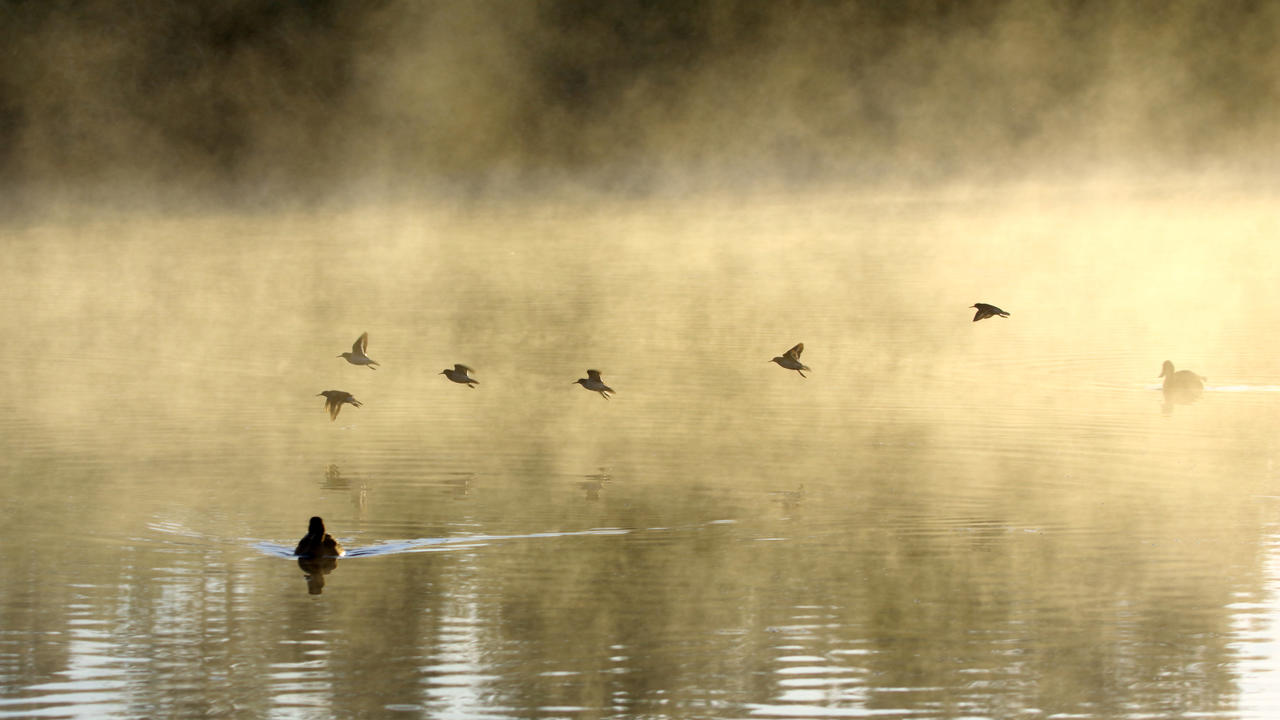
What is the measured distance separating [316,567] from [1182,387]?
1267 cm

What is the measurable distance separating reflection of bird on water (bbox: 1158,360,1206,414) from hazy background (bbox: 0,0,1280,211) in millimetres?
48353

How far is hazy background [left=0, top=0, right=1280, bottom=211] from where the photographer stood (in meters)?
77.9

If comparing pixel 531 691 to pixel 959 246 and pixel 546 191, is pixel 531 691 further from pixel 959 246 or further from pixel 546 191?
pixel 546 191

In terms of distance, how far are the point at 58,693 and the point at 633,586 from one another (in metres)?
4.11

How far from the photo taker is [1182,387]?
2509 centimetres

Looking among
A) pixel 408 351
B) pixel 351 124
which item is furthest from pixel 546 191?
pixel 408 351

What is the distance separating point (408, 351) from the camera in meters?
30.1

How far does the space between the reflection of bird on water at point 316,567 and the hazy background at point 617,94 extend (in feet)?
184

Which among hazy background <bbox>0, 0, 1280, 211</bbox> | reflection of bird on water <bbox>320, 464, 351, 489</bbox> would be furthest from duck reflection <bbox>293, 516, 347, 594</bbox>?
hazy background <bbox>0, 0, 1280, 211</bbox>

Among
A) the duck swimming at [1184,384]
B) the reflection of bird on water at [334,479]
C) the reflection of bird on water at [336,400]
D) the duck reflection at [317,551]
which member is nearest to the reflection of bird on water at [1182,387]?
the duck swimming at [1184,384]

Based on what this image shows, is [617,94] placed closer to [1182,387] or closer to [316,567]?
[1182,387]

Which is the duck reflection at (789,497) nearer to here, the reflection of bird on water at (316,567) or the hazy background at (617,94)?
the reflection of bird on water at (316,567)

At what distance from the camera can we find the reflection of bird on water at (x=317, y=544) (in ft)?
51.3

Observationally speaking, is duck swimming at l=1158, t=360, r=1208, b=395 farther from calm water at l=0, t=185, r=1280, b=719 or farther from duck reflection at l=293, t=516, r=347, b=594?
duck reflection at l=293, t=516, r=347, b=594
